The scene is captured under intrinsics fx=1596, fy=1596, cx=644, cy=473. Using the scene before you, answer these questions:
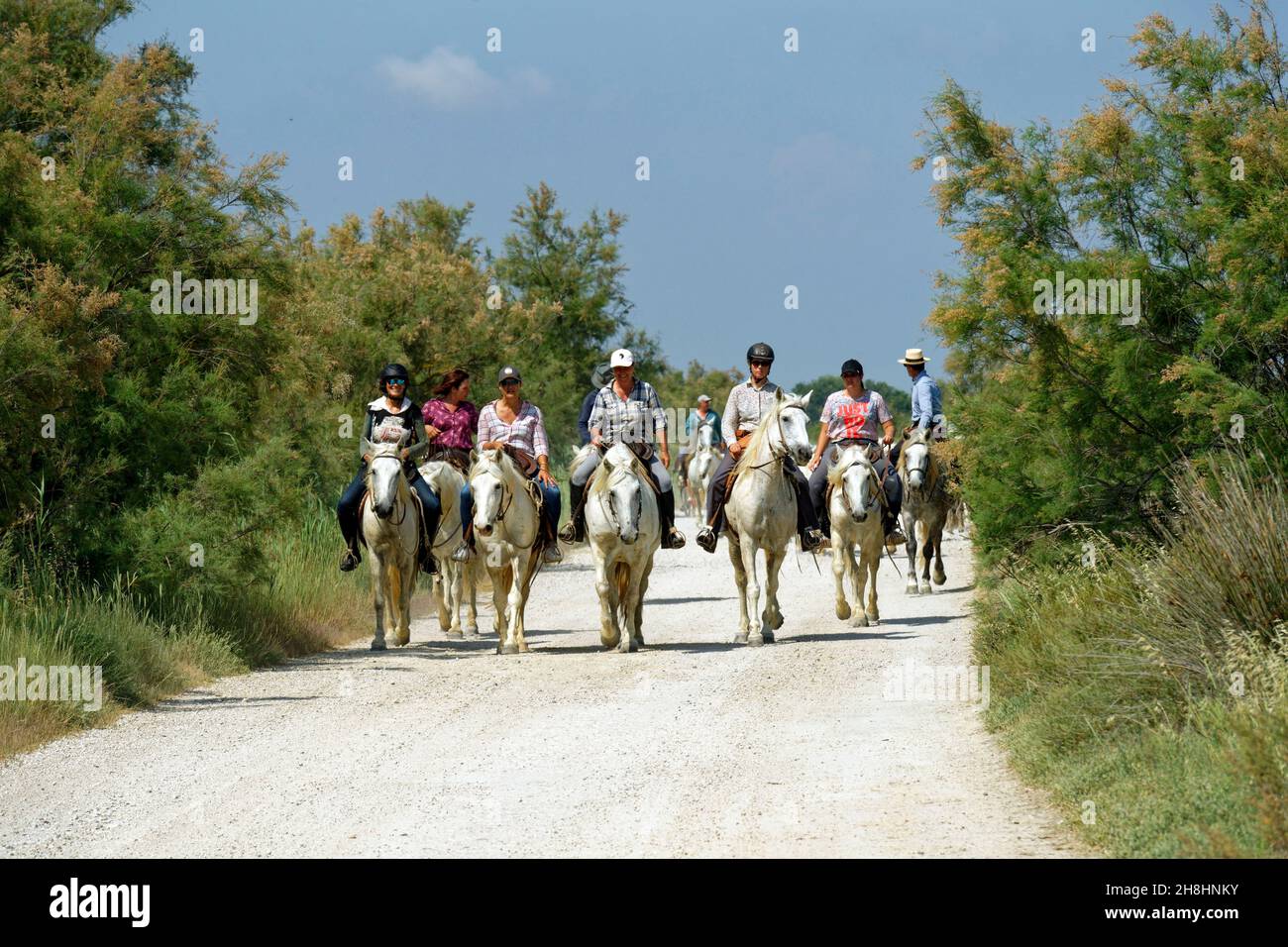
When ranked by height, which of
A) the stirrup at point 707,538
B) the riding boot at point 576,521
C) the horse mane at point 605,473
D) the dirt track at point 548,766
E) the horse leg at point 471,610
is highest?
the horse mane at point 605,473

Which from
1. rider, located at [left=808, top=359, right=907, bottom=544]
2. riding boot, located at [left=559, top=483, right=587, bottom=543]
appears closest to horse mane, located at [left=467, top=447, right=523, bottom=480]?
riding boot, located at [left=559, top=483, right=587, bottom=543]

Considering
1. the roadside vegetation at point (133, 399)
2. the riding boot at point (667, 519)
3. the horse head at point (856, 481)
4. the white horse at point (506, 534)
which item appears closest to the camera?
the roadside vegetation at point (133, 399)

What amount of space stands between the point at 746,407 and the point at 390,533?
4.05 metres

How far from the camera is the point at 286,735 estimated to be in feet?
36.9

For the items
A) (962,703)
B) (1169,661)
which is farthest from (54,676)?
(1169,661)

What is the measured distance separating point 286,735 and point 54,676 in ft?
6.92

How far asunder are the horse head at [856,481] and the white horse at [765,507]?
0.78 m

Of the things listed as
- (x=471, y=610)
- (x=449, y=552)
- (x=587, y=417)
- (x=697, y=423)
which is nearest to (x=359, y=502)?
(x=449, y=552)

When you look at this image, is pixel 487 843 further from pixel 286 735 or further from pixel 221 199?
pixel 221 199

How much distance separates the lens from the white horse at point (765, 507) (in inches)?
654

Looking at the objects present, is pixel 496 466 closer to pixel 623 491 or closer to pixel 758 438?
pixel 623 491

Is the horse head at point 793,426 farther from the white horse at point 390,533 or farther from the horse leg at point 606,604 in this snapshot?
the white horse at point 390,533

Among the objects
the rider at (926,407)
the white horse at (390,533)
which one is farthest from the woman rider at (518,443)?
the rider at (926,407)

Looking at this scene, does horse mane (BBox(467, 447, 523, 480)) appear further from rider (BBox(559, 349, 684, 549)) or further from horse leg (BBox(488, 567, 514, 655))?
horse leg (BBox(488, 567, 514, 655))
